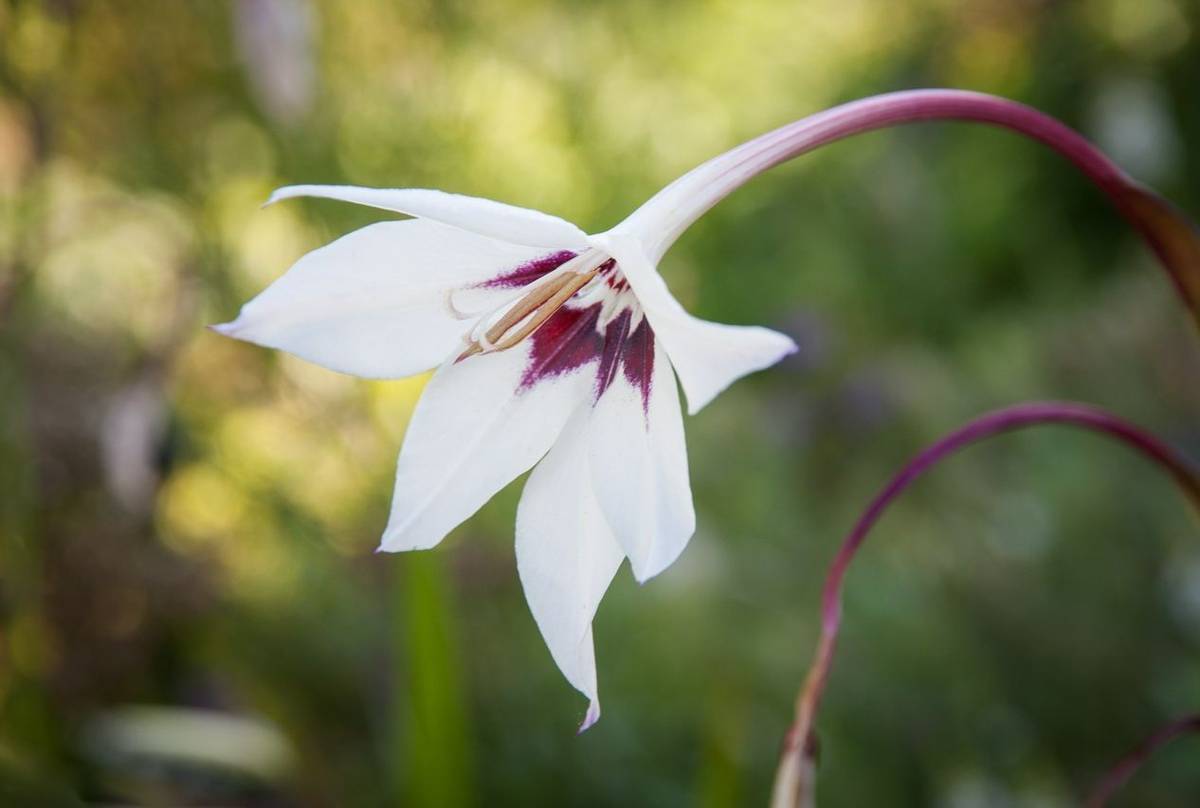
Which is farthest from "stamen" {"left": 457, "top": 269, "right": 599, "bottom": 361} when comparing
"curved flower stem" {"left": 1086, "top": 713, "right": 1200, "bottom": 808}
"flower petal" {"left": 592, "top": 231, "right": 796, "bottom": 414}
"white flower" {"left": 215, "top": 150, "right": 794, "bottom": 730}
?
"curved flower stem" {"left": 1086, "top": 713, "right": 1200, "bottom": 808}

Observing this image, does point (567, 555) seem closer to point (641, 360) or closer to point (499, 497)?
point (641, 360)

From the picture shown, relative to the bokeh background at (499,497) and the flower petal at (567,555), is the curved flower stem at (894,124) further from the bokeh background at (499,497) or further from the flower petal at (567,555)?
the bokeh background at (499,497)

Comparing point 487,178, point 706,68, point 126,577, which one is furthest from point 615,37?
point 126,577

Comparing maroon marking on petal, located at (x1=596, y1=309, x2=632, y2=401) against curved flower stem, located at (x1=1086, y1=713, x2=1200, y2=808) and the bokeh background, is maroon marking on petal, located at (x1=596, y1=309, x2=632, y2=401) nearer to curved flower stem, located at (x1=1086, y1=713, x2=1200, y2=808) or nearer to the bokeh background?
curved flower stem, located at (x1=1086, y1=713, x2=1200, y2=808)

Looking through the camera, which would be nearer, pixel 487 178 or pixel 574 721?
pixel 574 721

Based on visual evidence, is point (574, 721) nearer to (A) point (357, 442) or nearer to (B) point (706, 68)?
(A) point (357, 442)

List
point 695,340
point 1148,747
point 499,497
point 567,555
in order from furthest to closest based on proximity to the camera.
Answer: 1. point 499,497
2. point 1148,747
3. point 567,555
4. point 695,340

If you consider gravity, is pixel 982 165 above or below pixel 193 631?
above

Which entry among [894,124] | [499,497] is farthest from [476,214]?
[499,497]
